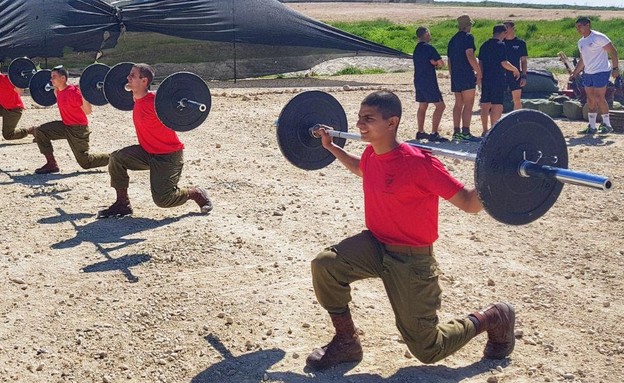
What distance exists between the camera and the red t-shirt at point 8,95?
47.8 ft

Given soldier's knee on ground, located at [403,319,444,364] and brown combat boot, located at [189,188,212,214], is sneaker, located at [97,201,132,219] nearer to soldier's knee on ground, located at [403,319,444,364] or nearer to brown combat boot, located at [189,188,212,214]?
brown combat boot, located at [189,188,212,214]

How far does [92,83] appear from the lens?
1211cm

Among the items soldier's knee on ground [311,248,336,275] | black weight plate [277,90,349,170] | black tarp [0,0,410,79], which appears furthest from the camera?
black tarp [0,0,410,79]

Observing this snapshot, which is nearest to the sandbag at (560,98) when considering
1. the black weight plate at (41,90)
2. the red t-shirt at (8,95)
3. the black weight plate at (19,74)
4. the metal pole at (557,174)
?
the black weight plate at (41,90)

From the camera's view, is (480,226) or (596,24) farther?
(596,24)

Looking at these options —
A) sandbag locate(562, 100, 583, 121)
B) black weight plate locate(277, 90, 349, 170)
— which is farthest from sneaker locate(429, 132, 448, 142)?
black weight plate locate(277, 90, 349, 170)

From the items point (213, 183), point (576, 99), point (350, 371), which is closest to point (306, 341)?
point (350, 371)

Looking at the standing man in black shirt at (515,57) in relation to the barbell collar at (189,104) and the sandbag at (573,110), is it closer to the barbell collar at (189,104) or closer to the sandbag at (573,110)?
the sandbag at (573,110)

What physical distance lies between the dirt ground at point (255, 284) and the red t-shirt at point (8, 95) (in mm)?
3269

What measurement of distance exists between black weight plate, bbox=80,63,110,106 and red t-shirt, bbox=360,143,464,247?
7.63 meters

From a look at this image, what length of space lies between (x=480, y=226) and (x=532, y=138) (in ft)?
13.5

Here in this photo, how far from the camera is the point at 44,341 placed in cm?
611

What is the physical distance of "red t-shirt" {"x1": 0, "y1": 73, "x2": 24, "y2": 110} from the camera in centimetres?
1458

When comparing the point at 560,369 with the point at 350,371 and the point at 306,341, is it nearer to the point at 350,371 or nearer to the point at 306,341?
the point at 350,371
